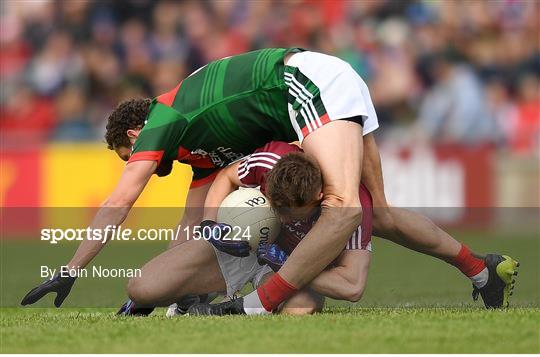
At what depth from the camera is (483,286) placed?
6.86 m

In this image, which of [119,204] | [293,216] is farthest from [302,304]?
[119,204]

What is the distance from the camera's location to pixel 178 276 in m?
6.45

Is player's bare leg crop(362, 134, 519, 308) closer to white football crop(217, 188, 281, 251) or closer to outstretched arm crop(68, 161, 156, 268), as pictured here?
white football crop(217, 188, 281, 251)

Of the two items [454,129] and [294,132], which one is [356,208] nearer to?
[294,132]

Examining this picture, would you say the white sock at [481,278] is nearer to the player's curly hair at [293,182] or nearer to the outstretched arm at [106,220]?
the player's curly hair at [293,182]

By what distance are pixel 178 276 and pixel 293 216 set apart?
2.41 feet

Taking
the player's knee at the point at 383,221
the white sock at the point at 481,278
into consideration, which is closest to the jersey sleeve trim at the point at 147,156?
the player's knee at the point at 383,221

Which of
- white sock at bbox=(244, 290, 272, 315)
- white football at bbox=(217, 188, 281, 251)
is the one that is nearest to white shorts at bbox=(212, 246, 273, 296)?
white football at bbox=(217, 188, 281, 251)

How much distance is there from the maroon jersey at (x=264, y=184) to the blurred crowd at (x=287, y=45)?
29.8ft

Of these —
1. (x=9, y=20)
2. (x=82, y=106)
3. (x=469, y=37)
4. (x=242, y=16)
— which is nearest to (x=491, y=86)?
(x=469, y=37)

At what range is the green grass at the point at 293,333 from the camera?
5.07 m

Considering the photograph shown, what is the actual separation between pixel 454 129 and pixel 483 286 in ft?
28.4

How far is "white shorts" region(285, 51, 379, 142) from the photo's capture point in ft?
21.1

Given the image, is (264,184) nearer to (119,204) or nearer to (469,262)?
(119,204)
